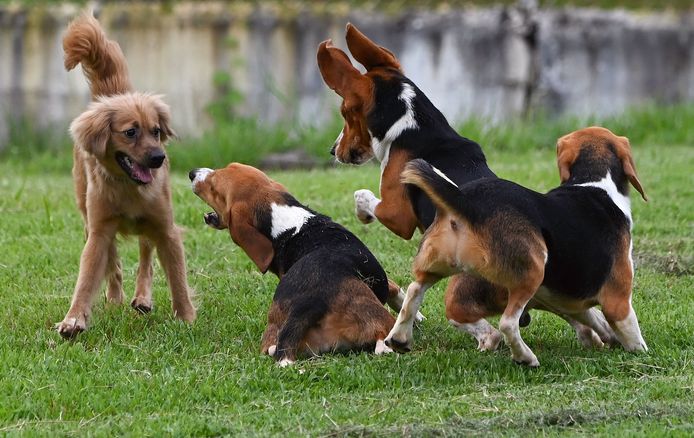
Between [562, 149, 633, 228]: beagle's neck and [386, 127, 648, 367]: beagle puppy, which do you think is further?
[562, 149, 633, 228]: beagle's neck

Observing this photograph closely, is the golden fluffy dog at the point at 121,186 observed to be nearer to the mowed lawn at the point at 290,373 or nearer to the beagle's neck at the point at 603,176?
the mowed lawn at the point at 290,373

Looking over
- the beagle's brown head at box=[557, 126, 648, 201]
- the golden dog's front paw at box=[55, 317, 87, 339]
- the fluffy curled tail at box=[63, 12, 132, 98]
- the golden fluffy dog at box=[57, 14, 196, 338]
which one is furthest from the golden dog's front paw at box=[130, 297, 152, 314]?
the beagle's brown head at box=[557, 126, 648, 201]

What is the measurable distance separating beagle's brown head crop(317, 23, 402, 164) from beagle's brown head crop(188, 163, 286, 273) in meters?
0.57

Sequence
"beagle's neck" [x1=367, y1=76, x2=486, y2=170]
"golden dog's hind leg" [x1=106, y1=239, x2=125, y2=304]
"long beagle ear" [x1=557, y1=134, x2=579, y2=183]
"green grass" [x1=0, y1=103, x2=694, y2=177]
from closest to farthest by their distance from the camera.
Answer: "long beagle ear" [x1=557, y1=134, x2=579, y2=183]
"beagle's neck" [x1=367, y1=76, x2=486, y2=170]
"golden dog's hind leg" [x1=106, y1=239, x2=125, y2=304]
"green grass" [x1=0, y1=103, x2=694, y2=177]

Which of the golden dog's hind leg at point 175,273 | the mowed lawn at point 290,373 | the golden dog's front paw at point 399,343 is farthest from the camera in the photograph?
the golden dog's hind leg at point 175,273

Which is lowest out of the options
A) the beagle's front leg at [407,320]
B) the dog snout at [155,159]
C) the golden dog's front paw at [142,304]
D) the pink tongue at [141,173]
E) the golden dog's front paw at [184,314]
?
the golden dog's front paw at [142,304]

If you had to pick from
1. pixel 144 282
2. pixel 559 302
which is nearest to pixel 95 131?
pixel 144 282

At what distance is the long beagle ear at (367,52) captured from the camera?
7.64 meters

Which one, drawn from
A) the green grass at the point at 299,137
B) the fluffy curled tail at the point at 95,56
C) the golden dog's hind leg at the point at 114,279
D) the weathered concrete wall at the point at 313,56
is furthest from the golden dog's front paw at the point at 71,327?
the weathered concrete wall at the point at 313,56

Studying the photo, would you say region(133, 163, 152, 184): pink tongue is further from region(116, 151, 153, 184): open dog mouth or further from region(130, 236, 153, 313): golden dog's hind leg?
region(130, 236, 153, 313): golden dog's hind leg

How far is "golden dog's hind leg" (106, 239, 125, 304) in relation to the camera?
8312 millimetres

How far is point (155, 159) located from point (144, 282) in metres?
1.10

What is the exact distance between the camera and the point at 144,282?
834 cm

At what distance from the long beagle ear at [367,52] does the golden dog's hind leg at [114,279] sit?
83.9 inches
